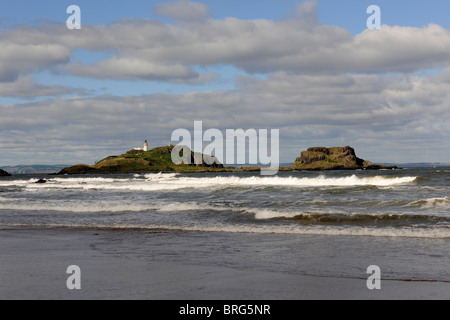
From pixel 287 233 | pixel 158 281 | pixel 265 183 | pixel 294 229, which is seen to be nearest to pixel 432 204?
pixel 294 229

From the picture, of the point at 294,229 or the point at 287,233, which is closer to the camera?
the point at 287,233

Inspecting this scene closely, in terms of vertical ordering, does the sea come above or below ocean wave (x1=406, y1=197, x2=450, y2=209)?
below

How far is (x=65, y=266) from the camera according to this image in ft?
29.5

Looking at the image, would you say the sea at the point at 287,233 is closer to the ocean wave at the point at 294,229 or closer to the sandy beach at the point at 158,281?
the ocean wave at the point at 294,229

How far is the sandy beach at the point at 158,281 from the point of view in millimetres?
6793

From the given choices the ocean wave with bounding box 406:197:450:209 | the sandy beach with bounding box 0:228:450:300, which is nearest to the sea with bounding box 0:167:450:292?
the ocean wave with bounding box 406:197:450:209

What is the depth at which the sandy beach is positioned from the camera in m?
6.79

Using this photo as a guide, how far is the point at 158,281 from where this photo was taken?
7.69 m

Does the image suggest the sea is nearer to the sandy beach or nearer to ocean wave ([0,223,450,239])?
ocean wave ([0,223,450,239])

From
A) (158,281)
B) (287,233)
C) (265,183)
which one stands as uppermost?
(158,281)

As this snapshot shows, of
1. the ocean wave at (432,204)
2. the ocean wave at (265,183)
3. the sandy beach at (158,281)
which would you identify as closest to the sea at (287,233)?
the ocean wave at (432,204)

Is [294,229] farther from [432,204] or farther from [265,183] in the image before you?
[265,183]
